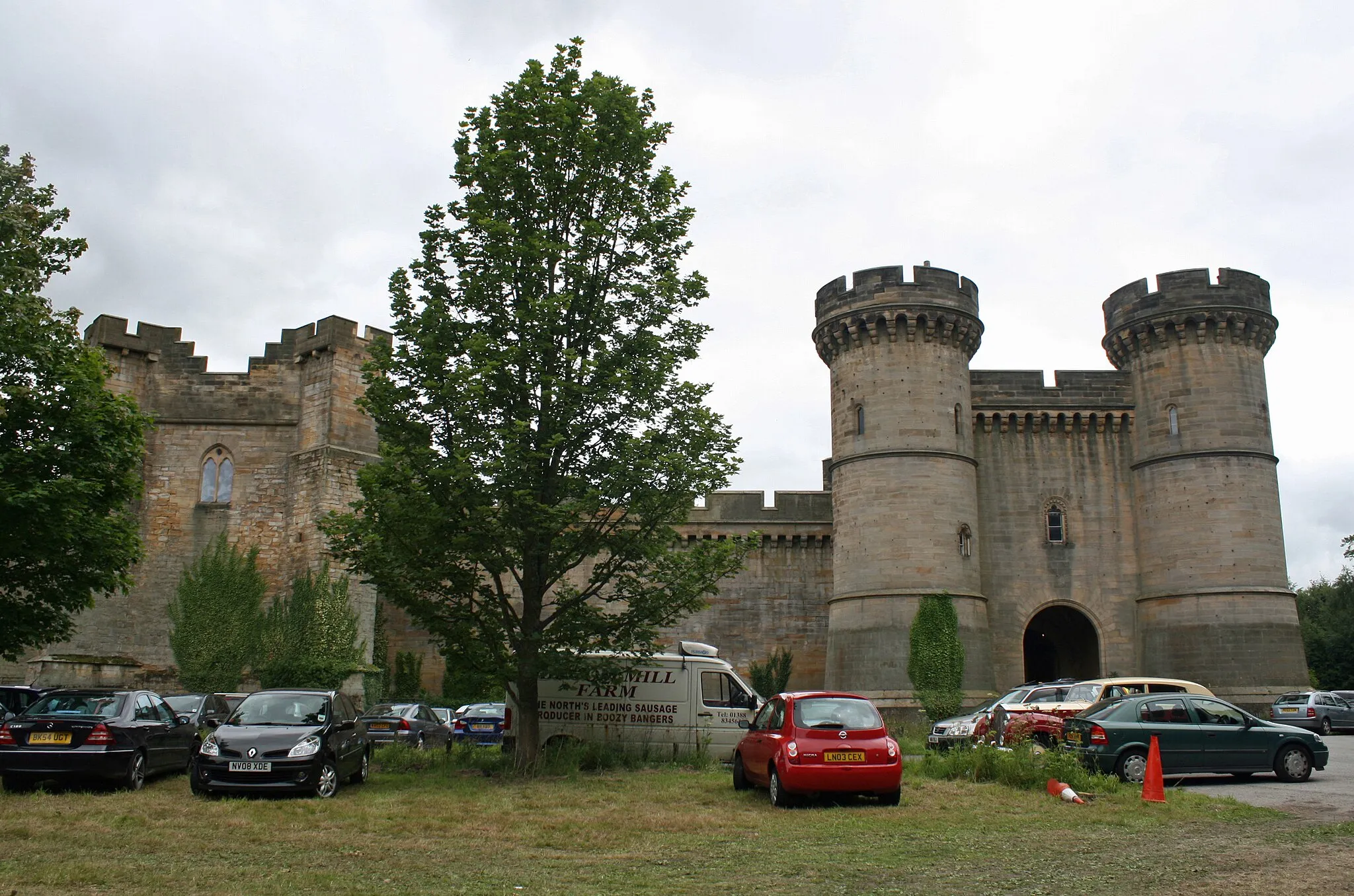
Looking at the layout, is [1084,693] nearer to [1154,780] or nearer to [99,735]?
[1154,780]

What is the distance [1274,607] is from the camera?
29.3m

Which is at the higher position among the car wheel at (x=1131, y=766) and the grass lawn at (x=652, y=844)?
the car wheel at (x=1131, y=766)

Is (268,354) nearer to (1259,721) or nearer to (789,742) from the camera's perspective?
(789,742)

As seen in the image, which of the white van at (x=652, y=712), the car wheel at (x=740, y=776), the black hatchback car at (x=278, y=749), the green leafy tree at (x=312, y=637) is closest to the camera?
the black hatchback car at (x=278, y=749)

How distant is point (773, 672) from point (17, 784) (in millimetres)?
23746

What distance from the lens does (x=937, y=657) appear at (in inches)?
1132

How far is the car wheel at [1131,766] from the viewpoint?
14242mm

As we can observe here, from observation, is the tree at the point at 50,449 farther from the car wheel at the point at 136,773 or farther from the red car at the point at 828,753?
the red car at the point at 828,753

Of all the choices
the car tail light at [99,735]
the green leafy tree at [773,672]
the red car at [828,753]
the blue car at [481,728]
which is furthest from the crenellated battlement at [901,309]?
the car tail light at [99,735]

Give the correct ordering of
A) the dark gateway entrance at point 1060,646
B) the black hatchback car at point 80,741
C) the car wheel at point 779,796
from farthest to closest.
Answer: the dark gateway entrance at point 1060,646 < the black hatchback car at point 80,741 < the car wheel at point 779,796

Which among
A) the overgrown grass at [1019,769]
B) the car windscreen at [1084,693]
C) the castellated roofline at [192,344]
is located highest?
the castellated roofline at [192,344]

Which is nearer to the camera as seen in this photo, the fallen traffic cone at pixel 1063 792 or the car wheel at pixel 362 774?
the fallen traffic cone at pixel 1063 792

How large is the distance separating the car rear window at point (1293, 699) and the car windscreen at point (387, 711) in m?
21.3

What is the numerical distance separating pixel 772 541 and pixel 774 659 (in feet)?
12.4
